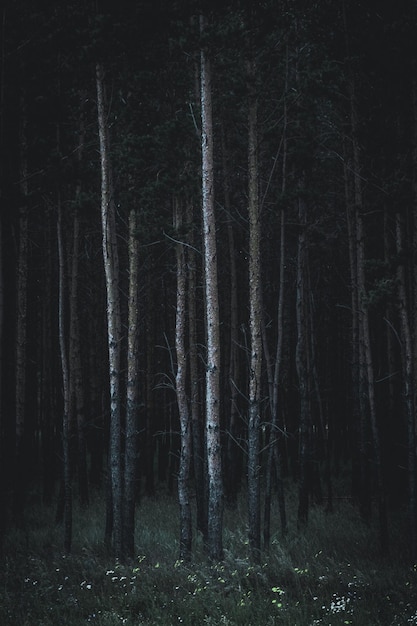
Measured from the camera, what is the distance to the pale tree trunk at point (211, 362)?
11.3 meters

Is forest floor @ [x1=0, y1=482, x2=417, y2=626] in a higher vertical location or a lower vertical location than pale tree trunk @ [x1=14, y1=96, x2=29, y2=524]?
lower

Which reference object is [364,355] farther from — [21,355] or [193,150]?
[21,355]

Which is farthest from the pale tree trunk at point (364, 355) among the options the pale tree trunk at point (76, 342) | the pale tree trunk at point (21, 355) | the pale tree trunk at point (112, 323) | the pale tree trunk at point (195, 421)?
the pale tree trunk at point (21, 355)

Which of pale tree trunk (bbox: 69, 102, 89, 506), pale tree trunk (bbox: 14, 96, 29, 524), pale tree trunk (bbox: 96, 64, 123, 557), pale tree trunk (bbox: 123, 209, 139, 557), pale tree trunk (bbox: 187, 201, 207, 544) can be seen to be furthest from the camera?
pale tree trunk (bbox: 69, 102, 89, 506)

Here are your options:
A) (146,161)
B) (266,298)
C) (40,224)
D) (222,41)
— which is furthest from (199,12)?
(266,298)

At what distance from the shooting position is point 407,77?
40.2ft

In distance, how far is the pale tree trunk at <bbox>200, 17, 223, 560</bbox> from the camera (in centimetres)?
1126

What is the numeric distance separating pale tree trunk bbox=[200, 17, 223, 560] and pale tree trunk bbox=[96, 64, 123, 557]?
7.73ft

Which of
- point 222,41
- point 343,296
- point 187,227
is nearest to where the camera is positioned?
point 222,41

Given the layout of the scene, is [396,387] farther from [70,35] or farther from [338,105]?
[70,35]

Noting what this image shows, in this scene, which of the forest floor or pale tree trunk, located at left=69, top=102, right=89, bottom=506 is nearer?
the forest floor

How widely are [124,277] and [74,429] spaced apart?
6381 mm

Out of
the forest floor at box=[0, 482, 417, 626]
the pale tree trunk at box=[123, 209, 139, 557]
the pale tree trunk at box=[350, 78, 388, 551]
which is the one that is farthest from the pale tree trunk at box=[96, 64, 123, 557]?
the pale tree trunk at box=[350, 78, 388, 551]

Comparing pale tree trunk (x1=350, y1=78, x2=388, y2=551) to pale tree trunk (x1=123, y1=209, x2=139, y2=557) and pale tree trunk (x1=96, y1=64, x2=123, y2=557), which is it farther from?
pale tree trunk (x1=96, y1=64, x2=123, y2=557)
